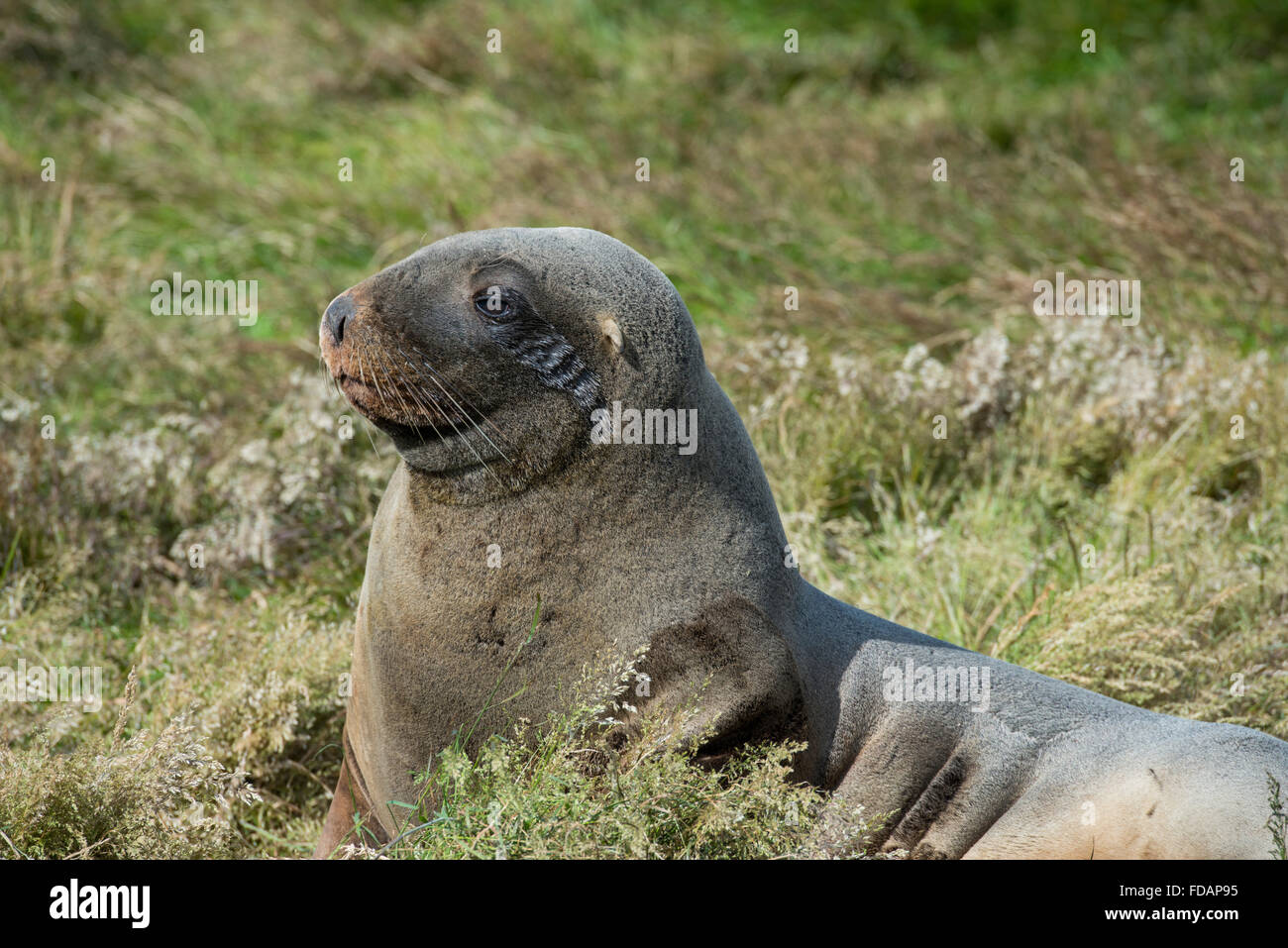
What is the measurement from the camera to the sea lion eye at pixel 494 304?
10.4 ft

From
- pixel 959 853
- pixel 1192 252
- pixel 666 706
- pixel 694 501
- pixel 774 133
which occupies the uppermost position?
pixel 774 133

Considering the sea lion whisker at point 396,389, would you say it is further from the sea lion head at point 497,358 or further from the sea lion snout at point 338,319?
the sea lion snout at point 338,319

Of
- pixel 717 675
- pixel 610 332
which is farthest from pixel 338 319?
pixel 717 675

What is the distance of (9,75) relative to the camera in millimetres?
10367

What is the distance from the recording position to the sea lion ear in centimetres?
318

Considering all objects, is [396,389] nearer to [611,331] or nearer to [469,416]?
[469,416]

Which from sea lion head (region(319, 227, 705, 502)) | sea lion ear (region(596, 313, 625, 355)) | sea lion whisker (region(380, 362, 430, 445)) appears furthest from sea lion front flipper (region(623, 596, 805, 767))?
sea lion whisker (region(380, 362, 430, 445))

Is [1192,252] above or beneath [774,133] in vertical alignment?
beneath

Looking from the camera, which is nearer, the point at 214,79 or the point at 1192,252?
the point at 1192,252

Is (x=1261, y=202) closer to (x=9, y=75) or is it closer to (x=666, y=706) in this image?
(x=666, y=706)

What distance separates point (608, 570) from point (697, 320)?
4754 millimetres

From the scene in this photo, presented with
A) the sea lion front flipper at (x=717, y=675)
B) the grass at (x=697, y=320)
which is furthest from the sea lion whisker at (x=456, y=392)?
the grass at (x=697, y=320)
